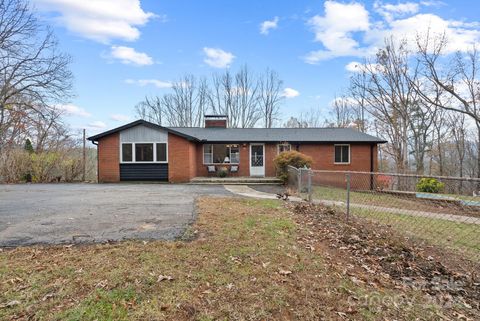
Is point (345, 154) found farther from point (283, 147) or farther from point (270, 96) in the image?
point (270, 96)

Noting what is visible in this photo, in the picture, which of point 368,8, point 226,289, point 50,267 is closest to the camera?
point 226,289

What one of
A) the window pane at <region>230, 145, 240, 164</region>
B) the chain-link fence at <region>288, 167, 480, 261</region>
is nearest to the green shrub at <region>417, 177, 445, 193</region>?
the chain-link fence at <region>288, 167, 480, 261</region>

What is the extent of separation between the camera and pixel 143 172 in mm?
17516

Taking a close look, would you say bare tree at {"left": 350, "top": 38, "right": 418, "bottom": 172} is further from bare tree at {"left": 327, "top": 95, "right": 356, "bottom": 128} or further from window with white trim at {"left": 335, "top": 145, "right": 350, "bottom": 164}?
window with white trim at {"left": 335, "top": 145, "right": 350, "bottom": 164}

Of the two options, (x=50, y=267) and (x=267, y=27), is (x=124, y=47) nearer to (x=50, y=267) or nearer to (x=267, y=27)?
(x=267, y=27)

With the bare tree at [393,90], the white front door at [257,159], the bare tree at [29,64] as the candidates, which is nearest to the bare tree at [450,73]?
the bare tree at [393,90]

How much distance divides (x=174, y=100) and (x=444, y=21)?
28.5 m

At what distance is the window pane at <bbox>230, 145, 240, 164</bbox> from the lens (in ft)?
64.5

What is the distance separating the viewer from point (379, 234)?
5.57 metres

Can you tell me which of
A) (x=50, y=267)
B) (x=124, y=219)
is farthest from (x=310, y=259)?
(x=124, y=219)

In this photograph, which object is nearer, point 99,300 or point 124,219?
point 99,300

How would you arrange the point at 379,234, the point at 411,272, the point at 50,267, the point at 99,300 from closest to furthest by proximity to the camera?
the point at 99,300, the point at 50,267, the point at 411,272, the point at 379,234

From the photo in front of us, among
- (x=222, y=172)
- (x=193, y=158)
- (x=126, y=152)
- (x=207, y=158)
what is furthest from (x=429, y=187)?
(x=126, y=152)

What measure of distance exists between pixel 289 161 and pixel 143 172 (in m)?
8.84
